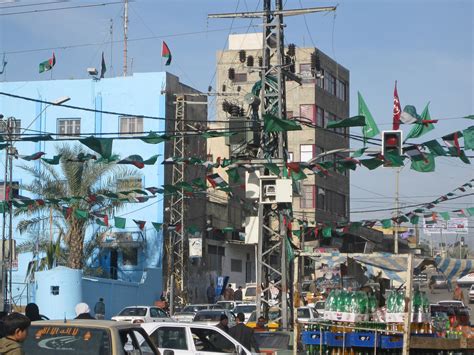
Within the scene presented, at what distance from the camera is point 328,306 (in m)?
14.5

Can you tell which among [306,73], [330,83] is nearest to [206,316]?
[306,73]

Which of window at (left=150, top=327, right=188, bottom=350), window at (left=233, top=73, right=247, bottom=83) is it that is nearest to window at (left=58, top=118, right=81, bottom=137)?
window at (left=233, top=73, right=247, bottom=83)

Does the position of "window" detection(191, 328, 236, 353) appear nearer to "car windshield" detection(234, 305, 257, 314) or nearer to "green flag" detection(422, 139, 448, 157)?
"green flag" detection(422, 139, 448, 157)

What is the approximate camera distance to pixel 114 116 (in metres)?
46.3

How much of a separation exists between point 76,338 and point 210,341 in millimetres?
6377

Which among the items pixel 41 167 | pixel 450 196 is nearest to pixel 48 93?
pixel 41 167

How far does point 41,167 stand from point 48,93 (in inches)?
178

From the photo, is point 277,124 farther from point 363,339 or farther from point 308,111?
point 308,111

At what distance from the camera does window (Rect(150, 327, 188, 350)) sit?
1576cm

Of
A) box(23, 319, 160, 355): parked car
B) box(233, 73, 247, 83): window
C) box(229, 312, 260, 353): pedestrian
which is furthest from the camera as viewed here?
box(233, 73, 247, 83): window

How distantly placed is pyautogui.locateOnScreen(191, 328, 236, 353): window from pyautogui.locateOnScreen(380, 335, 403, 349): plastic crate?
123 inches

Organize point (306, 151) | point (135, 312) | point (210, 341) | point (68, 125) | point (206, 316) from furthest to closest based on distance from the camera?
point (306, 151), point (68, 125), point (135, 312), point (206, 316), point (210, 341)

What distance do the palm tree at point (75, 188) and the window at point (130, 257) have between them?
9.93ft

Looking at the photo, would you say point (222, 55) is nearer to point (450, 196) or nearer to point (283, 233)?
point (450, 196)
